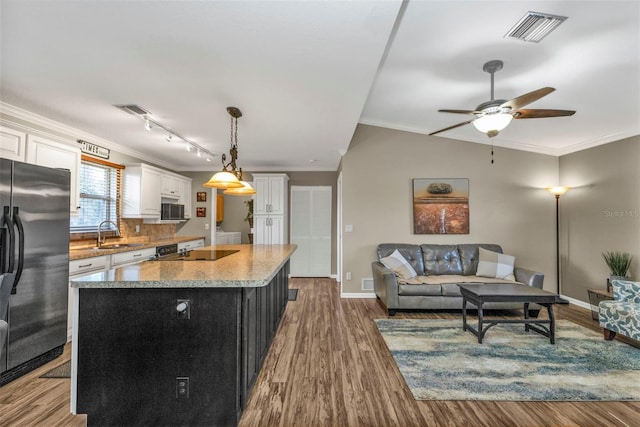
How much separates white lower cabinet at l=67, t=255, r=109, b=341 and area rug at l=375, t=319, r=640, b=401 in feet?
10.4

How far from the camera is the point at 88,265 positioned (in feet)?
10.5

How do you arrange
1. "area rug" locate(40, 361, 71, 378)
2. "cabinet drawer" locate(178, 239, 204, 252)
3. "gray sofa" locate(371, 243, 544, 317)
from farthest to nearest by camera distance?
"cabinet drawer" locate(178, 239, 204, 252) < "gray sofa" locate(371, 243, 544, 317) < "area rug" locate(40, 361, 71, 378)

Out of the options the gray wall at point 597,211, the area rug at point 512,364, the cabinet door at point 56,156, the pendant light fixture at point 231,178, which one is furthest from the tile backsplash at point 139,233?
the gray wall at point 597,211

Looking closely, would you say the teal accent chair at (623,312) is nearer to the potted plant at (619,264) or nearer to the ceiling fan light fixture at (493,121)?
the potted plant at (619,264)

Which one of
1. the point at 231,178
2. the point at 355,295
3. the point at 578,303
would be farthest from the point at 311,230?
the point at 578,303

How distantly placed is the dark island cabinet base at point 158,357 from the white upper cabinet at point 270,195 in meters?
4.34

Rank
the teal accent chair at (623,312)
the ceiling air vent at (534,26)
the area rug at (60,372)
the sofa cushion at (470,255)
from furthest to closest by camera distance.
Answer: the sofa cushion at (470,255), the teal accent chair at (623,312), the area rug at (60,372), the ceiling air vent at (534,26)

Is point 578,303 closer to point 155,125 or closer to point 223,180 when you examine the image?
point 223,180

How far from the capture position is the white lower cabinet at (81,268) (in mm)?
2924

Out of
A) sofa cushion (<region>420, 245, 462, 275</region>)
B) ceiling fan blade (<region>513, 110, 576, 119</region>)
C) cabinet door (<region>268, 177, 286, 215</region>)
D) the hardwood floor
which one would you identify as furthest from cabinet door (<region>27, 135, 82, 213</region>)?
sofa cushion (<region>420, 245, 462, 275</region>)

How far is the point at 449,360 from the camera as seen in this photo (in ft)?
8.82

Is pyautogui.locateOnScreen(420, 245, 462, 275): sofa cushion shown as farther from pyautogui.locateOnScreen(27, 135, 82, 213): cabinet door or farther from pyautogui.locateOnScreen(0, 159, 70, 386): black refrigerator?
pyautogui.locateOnScreen(27, 135, 82, 213): cabinet door

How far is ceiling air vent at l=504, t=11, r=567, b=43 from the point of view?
84.0 inches

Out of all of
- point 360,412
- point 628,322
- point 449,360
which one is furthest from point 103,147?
point 628,322
